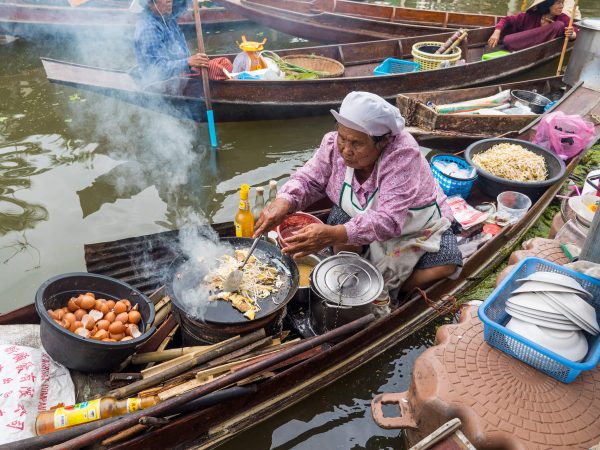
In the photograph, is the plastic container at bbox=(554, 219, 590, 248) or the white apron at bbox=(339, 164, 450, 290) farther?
the plastic container at bbox=(554, 219, 590, 248)

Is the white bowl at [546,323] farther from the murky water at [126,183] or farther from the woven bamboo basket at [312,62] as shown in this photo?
the woven bamboo basket at [312,62]

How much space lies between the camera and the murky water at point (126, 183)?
12.8ft

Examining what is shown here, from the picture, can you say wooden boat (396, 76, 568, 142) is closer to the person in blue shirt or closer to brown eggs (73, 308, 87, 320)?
the person in blue shirt

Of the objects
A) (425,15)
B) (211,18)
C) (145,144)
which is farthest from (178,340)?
(211,18)

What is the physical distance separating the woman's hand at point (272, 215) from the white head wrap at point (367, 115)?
87 cm

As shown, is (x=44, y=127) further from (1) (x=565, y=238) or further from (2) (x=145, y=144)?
(1) (x=565, y=238)

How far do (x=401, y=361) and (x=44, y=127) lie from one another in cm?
742

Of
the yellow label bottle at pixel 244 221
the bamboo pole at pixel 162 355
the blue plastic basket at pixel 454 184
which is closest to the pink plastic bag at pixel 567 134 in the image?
the blue plastic basket at pixel 454 184

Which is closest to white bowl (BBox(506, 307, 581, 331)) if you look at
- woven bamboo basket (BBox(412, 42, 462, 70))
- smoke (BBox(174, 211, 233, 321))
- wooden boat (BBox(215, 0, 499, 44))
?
smoke (BBox(174, 211, 233, 321))

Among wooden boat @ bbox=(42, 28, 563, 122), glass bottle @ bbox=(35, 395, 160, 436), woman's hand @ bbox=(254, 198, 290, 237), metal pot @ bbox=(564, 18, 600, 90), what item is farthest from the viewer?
metal pot @ bbox=(564, 18, 600, 90)

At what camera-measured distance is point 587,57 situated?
815 centimetres

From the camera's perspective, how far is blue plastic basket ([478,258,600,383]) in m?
2.60

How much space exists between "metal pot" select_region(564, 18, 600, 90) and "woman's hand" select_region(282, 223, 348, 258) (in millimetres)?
7221

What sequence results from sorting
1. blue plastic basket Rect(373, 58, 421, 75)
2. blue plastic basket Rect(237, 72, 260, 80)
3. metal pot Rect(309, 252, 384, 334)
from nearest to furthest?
metal pot Rect(309, 252, 384, 334) → blue plastic basket Rect(237, 72, 260, 80) → blue plastic basket Rect(373, 58, 421, 75)
